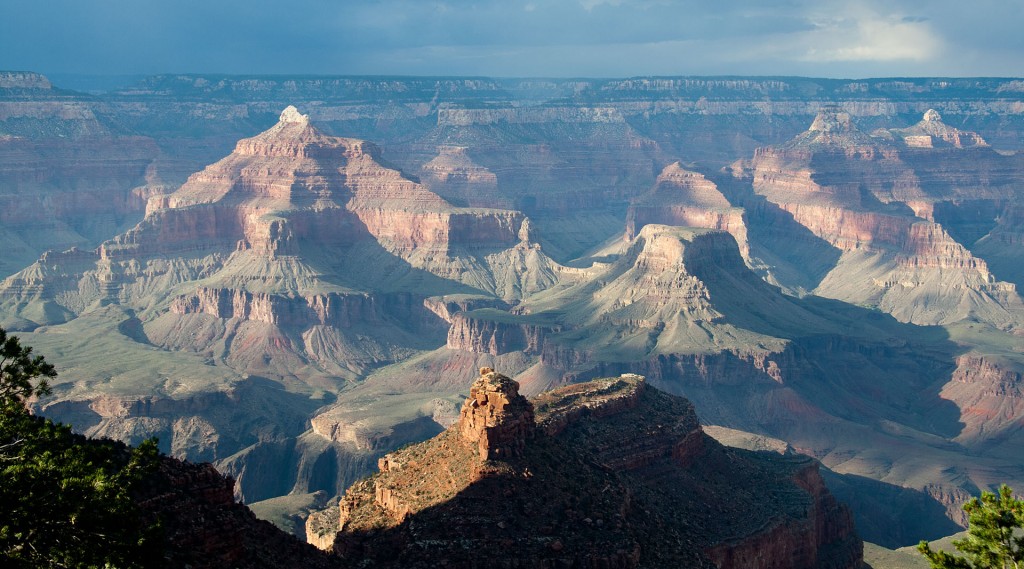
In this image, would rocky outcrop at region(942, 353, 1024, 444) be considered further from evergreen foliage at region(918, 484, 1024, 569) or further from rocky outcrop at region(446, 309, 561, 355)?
evergreen foliage at region(918, 484, 1024, 569)

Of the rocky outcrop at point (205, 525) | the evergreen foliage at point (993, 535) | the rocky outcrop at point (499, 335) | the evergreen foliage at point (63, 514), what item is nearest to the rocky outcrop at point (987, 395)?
the rocky outcrop at point (499, 335)

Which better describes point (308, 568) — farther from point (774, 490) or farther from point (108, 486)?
point (774, 490)

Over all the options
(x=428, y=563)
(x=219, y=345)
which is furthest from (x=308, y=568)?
(x=219, y=345)

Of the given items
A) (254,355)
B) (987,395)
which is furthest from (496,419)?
(254,355)

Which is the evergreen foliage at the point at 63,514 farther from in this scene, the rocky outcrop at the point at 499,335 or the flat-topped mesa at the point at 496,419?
the rocky outcrop at the point at 499,335

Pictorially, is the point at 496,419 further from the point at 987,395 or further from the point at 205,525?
the point at 987,395

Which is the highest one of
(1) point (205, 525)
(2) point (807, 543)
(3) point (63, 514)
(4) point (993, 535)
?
(3) point (63, 514)

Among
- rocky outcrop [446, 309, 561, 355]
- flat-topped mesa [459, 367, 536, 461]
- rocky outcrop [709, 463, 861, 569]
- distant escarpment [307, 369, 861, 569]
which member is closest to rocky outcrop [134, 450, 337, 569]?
distant escarpment [307, 369, 861, 569]
